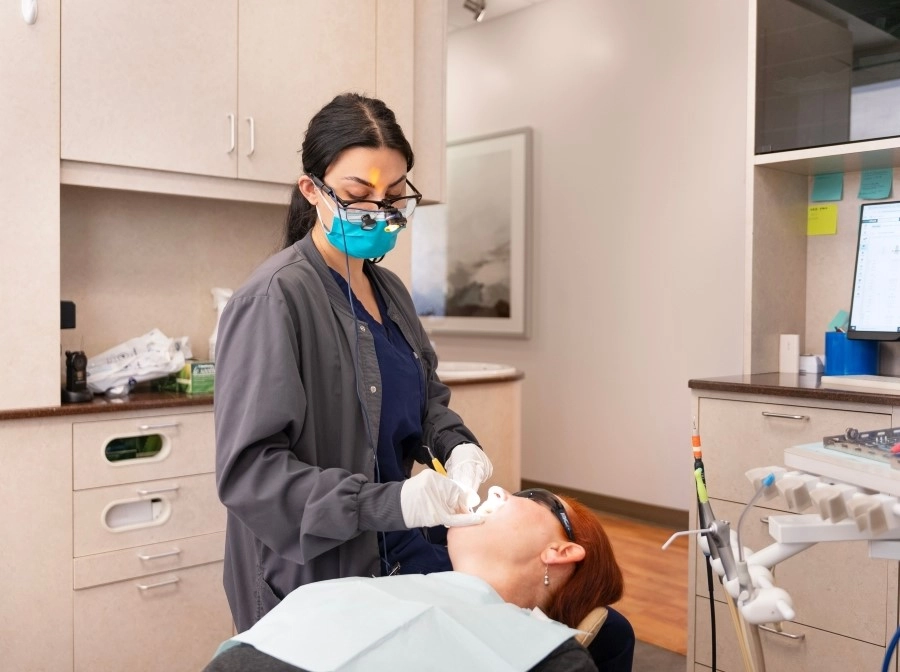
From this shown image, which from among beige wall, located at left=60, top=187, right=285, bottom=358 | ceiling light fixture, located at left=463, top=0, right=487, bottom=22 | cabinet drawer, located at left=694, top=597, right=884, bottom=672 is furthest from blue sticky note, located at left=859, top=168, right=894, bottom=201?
ceiling light fixture, located at left=463, top=0, right=487, bottom=22

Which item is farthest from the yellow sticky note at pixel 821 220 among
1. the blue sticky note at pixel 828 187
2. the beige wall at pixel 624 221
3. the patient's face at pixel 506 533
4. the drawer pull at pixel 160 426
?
the drawer pull at pixel 160 426

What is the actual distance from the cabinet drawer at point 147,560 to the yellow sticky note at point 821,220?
2.13 meters

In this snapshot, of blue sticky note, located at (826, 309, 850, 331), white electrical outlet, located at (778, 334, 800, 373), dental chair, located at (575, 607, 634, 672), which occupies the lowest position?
dental chair, located at (575, 607, 634, 672)

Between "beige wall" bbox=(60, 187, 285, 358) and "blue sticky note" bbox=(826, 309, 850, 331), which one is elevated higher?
"beige wall" bbox=(60, 187, 285, 358)

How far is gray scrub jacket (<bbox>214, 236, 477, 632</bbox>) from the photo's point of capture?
4.41ft

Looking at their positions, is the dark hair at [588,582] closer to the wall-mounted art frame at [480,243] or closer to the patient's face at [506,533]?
the patient's face at [506,533]

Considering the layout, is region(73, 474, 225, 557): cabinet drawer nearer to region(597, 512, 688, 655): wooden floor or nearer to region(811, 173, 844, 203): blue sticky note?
region(597, 512, 688, 655): wooden floor

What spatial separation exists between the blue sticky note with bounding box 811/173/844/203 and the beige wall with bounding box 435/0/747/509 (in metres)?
1.02

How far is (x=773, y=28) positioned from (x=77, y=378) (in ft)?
7.59

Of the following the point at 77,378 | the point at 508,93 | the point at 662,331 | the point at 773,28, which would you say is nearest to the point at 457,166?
the point at 508,93

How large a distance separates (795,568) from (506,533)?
111cm

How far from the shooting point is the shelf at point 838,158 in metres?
2.33

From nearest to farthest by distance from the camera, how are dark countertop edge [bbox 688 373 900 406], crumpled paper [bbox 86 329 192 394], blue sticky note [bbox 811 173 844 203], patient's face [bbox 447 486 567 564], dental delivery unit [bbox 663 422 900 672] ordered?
dental delivery unit [bbox 663 422 900 672]
patient's face [bbox 447 486 567 564]
dark countertop edge [bbox 688 373 900 406]
crumpled paper [bbox 86 329 192 394]
blue sticky note [bbox 811 173 844 203]

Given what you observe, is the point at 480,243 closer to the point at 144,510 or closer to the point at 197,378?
the point at 197,378
